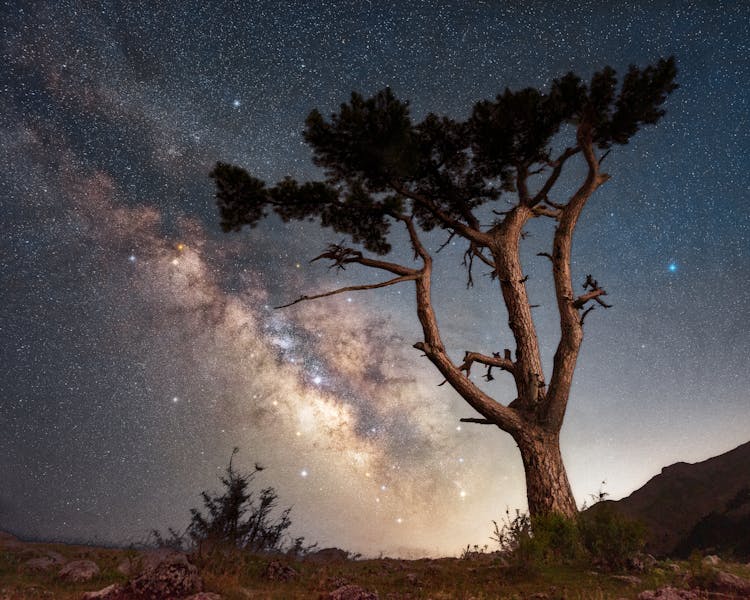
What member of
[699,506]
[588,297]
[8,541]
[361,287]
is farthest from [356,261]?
[699,506]

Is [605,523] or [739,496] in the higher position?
[739,496]

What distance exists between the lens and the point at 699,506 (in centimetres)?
1975

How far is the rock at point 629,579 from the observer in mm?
5383

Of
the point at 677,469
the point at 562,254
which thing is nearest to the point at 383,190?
the point at 562,254

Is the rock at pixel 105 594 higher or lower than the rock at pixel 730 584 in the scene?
lower

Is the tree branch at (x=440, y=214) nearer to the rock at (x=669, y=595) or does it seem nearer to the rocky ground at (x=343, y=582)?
the rocky ground at (x=343, y=582)

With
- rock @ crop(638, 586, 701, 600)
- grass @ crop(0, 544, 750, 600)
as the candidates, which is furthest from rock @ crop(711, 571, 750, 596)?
rock @ crop(638, 586, 701, 600)

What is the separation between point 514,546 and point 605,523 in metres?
1.46

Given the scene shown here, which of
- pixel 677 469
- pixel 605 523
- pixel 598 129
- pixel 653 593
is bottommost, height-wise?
pixel 653 593

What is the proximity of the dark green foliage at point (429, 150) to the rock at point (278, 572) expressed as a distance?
320 inches

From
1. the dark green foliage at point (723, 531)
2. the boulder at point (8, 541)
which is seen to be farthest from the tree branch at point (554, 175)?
the boulder at point (8, 541)

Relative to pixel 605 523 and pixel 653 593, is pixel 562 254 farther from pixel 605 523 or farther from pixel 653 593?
pixel 653 593

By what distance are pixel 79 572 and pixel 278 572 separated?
3028 mm

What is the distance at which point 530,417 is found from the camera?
28.2 ft
